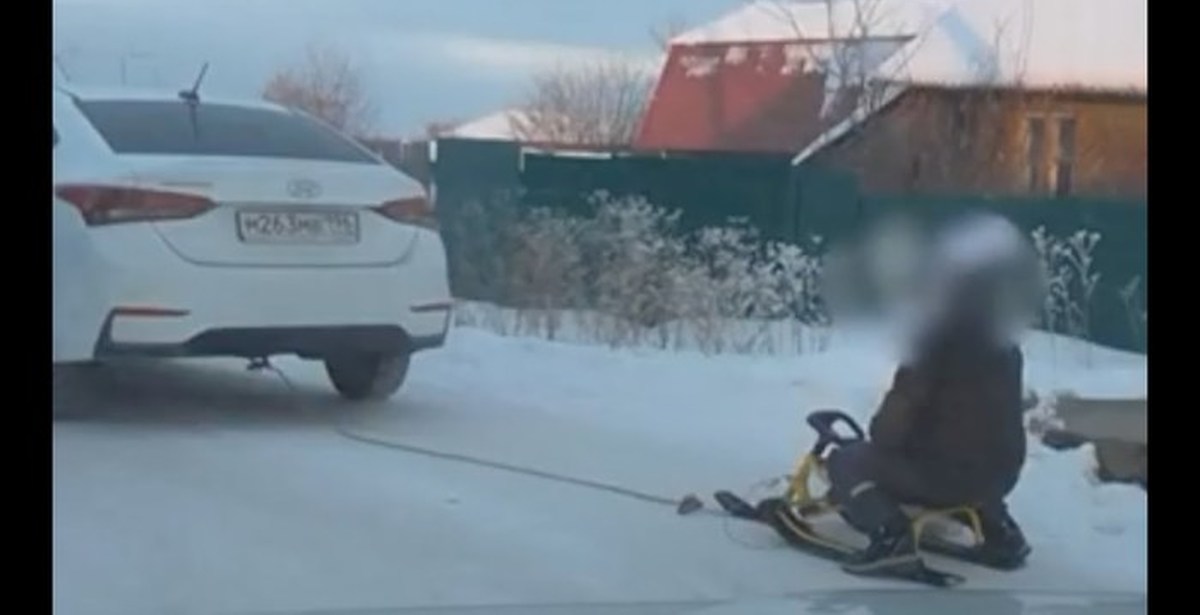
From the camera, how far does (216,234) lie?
4.44m

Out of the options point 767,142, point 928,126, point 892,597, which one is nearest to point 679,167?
point 767,142

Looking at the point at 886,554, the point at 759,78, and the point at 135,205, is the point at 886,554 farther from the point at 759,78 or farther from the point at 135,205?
the point at 135,205

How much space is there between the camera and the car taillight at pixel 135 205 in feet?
14.2

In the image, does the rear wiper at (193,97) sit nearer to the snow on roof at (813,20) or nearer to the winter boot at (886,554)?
the snow on roof at (813,20)

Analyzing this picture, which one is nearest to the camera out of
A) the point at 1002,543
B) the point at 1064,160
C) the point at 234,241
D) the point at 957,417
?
the point at 234,241

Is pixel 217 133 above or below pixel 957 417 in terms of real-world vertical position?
above

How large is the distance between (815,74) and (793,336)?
0.55 m

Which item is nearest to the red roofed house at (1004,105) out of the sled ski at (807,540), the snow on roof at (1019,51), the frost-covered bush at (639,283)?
the snow on roof at (1019,51)

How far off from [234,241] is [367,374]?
37 centimetres

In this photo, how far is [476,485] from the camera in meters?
4.50

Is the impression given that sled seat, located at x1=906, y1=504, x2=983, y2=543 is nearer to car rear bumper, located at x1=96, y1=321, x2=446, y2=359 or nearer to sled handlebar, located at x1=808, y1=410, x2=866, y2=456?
sled handlebar, located at x1=808, y1=410, x2=866, y2=456

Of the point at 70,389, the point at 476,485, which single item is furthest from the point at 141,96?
the point at 476,485

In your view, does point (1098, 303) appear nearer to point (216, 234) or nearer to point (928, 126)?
point (928, 126)

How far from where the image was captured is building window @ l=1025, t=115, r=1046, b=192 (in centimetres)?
505
